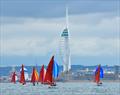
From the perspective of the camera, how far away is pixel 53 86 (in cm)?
15275

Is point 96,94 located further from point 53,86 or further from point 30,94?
point 53,86

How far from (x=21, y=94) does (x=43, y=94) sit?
4820 mm

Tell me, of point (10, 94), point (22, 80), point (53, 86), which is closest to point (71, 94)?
point (10, 94)

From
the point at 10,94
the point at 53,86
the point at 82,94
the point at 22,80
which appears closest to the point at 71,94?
the point at 82,94

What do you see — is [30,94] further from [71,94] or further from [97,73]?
[97,73]

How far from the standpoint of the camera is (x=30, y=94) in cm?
12375

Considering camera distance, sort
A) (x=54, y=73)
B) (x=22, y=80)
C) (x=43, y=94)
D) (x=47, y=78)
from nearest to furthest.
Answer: (x=43, y=94)
(x=47, y=78)
(x=54, y=73)
(x=22, y=80)

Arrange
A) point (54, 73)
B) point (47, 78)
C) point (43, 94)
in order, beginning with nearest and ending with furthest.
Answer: point (43, 94)
point (47, 78)
point (54, 73)

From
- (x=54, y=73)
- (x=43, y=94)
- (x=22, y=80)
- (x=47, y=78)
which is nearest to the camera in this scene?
(x=43, y=94)

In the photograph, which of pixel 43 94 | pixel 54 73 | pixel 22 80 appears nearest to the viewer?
pixel 43 94

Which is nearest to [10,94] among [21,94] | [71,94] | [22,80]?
[21,94]

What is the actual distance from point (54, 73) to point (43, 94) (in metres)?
22.2

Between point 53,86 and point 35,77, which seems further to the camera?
point 35,77

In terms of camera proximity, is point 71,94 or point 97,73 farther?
point 97,73
